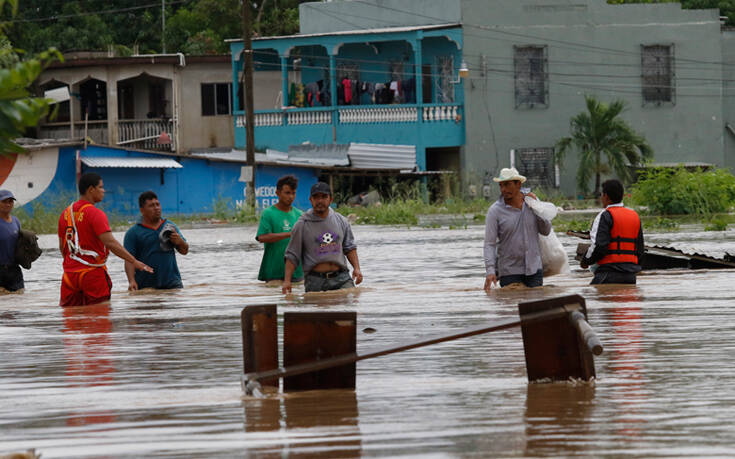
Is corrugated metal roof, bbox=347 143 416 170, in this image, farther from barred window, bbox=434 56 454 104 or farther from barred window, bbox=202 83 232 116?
barred window, bbox=202 83 232 116

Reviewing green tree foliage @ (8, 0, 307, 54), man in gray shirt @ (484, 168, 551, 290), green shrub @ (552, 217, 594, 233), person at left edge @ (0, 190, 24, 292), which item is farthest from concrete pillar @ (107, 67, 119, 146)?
man in gray shirt @ (484, 168, 551, 290)

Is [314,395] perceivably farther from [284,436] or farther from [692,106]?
[692,106]

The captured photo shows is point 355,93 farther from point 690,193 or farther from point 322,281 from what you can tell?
point 322,281

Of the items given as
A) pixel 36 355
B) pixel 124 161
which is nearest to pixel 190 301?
pixel 36 355

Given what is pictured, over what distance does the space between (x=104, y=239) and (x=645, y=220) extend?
21.8 m

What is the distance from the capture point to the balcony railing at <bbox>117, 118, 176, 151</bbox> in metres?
45.6

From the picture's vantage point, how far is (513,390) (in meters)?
6.59

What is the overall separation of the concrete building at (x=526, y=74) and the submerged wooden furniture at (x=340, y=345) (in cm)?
3672

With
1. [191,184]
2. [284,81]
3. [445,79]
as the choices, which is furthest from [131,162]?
[445,79]

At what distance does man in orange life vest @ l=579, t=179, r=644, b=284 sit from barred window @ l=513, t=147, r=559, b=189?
3247 centimetres

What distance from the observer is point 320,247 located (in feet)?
38.4

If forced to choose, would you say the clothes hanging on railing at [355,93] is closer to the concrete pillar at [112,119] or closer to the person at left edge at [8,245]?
the concrete pillar at [112,119]

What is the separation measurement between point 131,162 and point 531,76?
44.7ft

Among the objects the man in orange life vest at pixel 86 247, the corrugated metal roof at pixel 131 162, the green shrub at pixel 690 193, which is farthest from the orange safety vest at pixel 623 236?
the corrugated metal roof at pixel 131 162
